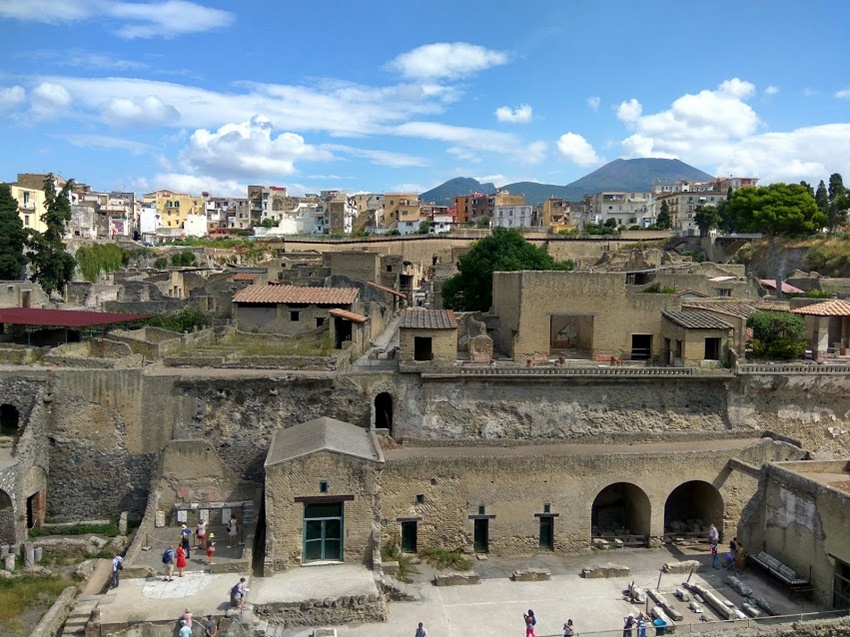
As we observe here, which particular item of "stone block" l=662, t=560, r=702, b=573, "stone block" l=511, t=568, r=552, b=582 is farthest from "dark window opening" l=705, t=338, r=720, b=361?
"stone block" l=511, t=568, r=552, b=582

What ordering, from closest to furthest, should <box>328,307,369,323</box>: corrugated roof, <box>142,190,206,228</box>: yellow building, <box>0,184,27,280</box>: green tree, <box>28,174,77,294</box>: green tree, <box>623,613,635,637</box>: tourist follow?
<box>623,613,635,637</box>: tourist
<box>328,307,369,323</box>: corrugated roof
<box>0,184,27,280</box>: green tree
<box>28,174,77,294</box>: green tree
<box>142,190,206,228</box>: yellow building

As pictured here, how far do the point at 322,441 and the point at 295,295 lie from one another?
1577 cm

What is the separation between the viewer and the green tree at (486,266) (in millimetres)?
44906

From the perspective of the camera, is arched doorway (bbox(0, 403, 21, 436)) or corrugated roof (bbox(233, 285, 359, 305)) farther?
corrugated roof (bbox(233, 285, 359, 305))

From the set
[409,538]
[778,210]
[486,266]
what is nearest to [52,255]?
[486,266]

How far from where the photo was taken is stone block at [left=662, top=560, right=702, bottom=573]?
20.8 meters

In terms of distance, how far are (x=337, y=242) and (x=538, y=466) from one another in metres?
64.2

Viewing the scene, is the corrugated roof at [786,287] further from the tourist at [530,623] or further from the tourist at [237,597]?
the tourist at [237,597]

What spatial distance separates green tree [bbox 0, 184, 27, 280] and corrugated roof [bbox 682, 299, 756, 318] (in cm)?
4155

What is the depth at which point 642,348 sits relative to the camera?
30.9m

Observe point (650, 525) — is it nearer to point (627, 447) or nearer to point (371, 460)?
point (627, 447)

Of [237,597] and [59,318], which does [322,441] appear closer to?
[237,597]

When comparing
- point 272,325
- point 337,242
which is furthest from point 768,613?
point 337,242

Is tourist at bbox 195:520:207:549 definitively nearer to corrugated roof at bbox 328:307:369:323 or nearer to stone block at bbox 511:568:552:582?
stone block at bbox 511:568:552:582
